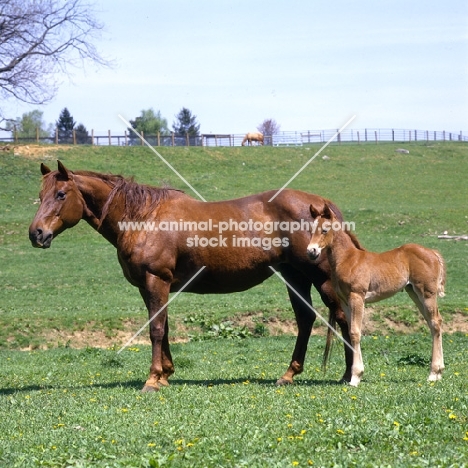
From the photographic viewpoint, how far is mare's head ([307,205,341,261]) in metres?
9.90

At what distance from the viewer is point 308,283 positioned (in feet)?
36.4

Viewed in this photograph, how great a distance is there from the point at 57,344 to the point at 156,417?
897 cm

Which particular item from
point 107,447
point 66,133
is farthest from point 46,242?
point 66,133

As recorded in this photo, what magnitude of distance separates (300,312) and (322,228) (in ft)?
5.04

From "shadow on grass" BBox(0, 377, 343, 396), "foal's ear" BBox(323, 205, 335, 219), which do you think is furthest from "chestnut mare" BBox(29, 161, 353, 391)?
"foal's ear" BBox(323, 205, 335, 219)

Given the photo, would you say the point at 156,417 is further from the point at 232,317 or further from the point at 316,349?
the point at 232,317

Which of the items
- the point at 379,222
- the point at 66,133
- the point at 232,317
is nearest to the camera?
the point at 232,317

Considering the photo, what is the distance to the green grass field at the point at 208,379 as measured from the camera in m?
6.69

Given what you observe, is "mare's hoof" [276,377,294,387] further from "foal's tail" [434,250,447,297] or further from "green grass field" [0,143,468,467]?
"foal's tail" [434,250,447,297]

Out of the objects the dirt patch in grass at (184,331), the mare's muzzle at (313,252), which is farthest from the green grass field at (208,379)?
the mare's muzzle at (313,252)

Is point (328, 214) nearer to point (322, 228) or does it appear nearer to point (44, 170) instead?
point (322, 228)

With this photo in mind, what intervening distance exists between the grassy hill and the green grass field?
0.08m

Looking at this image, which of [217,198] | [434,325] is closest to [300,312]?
[434,325]

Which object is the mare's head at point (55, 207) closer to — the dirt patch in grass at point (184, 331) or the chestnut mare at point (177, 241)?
the chestnut mare at point (177, 241)
